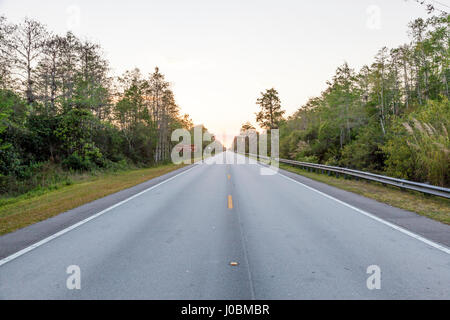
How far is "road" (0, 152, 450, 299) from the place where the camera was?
2.94 m

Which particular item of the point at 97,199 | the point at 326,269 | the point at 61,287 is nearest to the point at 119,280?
the point at 61,287

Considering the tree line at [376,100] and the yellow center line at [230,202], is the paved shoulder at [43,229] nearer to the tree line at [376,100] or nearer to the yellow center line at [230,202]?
the yellow center line at [230,202]

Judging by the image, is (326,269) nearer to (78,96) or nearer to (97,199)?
(97,199)

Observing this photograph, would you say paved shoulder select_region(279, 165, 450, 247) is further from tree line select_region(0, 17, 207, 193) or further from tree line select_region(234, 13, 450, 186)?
tree line select_region(0, 17, 207, 193)

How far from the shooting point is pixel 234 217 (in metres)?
6.46

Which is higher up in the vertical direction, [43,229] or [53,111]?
[53,111]

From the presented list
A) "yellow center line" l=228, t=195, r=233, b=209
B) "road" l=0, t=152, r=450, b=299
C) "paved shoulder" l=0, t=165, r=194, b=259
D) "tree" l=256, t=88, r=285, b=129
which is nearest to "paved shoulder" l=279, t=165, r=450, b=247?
"road" l=0, t=152, r=450, b=299

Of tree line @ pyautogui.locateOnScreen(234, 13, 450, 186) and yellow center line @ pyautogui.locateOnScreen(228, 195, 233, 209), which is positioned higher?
tree line @ pyautogui.locateOnScreen(234, 13, 450, 186)

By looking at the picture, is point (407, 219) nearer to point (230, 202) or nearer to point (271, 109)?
point (230, 202)

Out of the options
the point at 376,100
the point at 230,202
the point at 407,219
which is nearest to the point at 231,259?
the point at 230,202

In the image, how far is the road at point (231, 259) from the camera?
2943mm

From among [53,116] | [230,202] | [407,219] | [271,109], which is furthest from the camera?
[271,109]

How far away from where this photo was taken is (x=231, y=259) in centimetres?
386

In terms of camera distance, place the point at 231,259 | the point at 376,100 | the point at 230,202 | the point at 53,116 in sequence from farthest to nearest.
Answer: the point at 376,100, the point at 53,116, the point at 230,202, the point at 231,259
